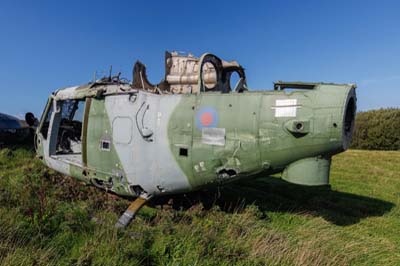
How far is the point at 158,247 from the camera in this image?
13.6 feet

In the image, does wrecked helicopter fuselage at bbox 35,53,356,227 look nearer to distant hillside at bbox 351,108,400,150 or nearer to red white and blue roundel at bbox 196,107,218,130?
red white and blue roundel at bbox 196,107,218,130

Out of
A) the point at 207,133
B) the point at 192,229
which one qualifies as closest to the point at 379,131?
the point at 207,133

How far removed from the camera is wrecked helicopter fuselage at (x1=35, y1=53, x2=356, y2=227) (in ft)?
13.4

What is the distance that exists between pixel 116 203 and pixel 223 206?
240cm

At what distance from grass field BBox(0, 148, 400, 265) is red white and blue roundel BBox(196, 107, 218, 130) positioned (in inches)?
66.4

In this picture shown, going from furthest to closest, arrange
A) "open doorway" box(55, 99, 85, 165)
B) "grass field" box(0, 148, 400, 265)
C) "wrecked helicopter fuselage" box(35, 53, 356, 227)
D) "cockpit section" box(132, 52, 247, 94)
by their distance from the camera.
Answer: "open doorway" box(55, 99, 85, 165) → "cockpit section" box(132, 52, 247, 94) → "wrecked helicopter fuselage" box(35, 53, 356, 227) → "grass field" box(0, 148, 400, 265)

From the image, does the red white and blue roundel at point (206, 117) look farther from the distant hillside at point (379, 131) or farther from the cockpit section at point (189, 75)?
the distant hillside at point (379, 131)

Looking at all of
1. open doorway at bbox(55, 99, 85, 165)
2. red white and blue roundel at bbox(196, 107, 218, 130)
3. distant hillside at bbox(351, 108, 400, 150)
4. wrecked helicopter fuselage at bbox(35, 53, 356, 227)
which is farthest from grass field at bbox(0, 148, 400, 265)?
distant hillside at bbox(351, 108, 400, 150)

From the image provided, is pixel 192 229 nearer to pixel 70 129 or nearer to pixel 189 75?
pixel 189 75

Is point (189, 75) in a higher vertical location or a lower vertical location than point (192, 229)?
higher

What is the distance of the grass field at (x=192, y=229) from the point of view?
3.92 metres

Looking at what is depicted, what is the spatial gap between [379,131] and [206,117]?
36.8 m

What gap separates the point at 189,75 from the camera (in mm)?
6883

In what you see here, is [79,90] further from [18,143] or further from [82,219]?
[18,143]
